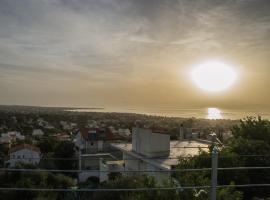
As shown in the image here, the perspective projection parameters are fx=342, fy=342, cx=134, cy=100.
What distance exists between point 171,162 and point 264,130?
153 inches

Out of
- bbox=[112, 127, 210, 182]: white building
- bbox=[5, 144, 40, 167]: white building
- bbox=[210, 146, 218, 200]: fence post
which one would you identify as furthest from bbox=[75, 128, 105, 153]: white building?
bbox=[210, 146, 218, 200]: fence post

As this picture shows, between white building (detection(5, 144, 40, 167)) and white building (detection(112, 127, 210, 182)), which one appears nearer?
white building (detection(112, 127, 210, 182))

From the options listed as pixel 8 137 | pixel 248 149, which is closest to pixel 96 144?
pixel 8 137

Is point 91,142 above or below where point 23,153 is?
above

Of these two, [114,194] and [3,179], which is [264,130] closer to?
[114,194]

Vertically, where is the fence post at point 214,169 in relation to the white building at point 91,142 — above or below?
above

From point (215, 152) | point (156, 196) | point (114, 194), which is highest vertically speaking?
point (215, 152)

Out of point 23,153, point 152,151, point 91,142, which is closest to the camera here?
point 152,151

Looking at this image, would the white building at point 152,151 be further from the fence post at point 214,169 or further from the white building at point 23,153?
the white building at point 23,153

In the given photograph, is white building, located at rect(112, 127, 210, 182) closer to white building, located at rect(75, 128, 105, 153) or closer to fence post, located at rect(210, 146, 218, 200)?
fence post, located at rect(210, 146, 218, 200)

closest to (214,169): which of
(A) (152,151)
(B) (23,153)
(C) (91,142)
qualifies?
(A) (152,151)

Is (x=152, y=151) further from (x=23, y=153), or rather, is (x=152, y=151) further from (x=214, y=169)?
(x=23, y=153)

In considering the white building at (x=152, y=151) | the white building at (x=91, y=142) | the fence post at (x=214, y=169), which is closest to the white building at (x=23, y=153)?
the white building at (x=91, y=142)

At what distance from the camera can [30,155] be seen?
3266 centimetres
